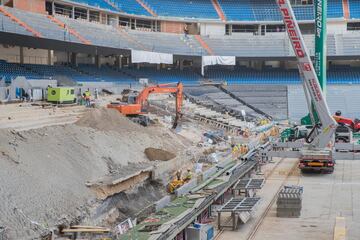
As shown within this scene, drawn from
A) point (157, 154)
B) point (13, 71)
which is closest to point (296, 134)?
point (157, 154)

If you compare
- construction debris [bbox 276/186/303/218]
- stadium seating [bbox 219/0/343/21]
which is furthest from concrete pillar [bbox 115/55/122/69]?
construction debris [bbox 276/186/303/218]

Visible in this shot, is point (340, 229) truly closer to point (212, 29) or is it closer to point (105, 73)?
point (105, 73)

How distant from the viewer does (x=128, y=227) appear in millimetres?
13961

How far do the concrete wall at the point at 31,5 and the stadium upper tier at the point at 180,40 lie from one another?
127 centimetres

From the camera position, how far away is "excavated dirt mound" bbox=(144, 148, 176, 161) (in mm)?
22922

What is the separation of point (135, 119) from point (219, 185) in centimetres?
1166

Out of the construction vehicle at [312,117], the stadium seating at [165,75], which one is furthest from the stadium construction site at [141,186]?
the stadium seating at [165,75]

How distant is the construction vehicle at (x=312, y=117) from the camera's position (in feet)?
69.8

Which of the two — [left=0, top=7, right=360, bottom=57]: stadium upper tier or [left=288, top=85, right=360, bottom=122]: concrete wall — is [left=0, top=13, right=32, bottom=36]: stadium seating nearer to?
[left=0, top=7, right=360, bottom=57]: stadium upper tier

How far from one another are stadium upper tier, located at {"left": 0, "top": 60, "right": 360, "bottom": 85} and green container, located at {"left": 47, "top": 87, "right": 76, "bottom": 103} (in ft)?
30.0

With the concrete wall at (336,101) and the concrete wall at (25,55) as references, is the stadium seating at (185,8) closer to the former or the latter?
the concrete wall at (336,101)

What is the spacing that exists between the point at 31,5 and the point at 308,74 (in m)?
26.2

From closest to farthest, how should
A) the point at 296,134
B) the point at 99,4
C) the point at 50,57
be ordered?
1. the point at 296,134
2. the point at 50,57
3. the point at 99,4

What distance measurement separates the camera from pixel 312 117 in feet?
76.3
